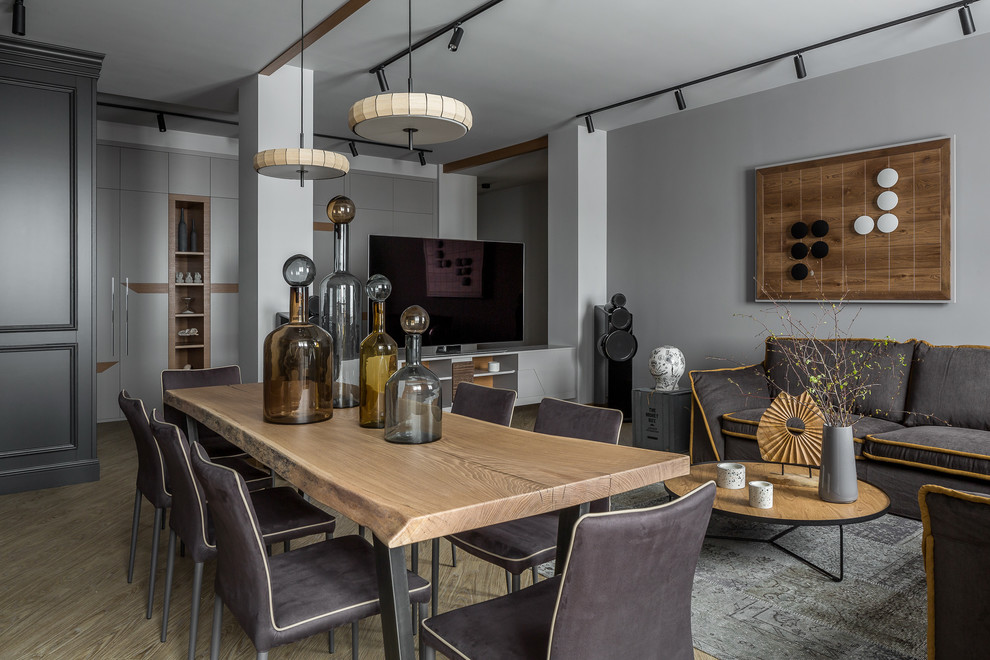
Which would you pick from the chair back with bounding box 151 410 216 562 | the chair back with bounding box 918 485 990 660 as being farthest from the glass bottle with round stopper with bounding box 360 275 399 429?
the chair back with bounding box 918 485 990 660

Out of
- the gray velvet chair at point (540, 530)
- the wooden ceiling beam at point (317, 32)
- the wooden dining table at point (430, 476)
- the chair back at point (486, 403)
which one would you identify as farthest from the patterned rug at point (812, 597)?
the wooden ceiling beam at point (317, 32)

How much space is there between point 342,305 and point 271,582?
925mm

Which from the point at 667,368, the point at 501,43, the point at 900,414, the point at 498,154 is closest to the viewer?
the point at 900,414

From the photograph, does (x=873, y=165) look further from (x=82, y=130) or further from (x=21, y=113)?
(x=21, y=113)

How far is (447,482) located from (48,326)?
3553 mm

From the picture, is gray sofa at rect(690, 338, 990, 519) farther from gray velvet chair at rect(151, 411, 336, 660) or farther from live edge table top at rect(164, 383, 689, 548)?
gray velvet chair at rect(151, 411, 336, 660)

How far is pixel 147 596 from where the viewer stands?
2.45 m

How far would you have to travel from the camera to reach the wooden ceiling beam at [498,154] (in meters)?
6.60

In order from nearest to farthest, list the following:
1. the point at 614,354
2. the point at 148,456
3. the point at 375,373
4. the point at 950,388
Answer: the point at 375,373
the point at 148,456
the point at 950,388
the point at 614,354

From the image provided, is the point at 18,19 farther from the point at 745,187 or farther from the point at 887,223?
the point at 887,223

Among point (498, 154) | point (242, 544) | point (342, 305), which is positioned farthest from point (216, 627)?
point (498, 154)

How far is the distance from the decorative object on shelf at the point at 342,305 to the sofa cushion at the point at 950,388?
317cm

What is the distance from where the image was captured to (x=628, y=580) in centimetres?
109

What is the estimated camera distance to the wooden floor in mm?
2084
